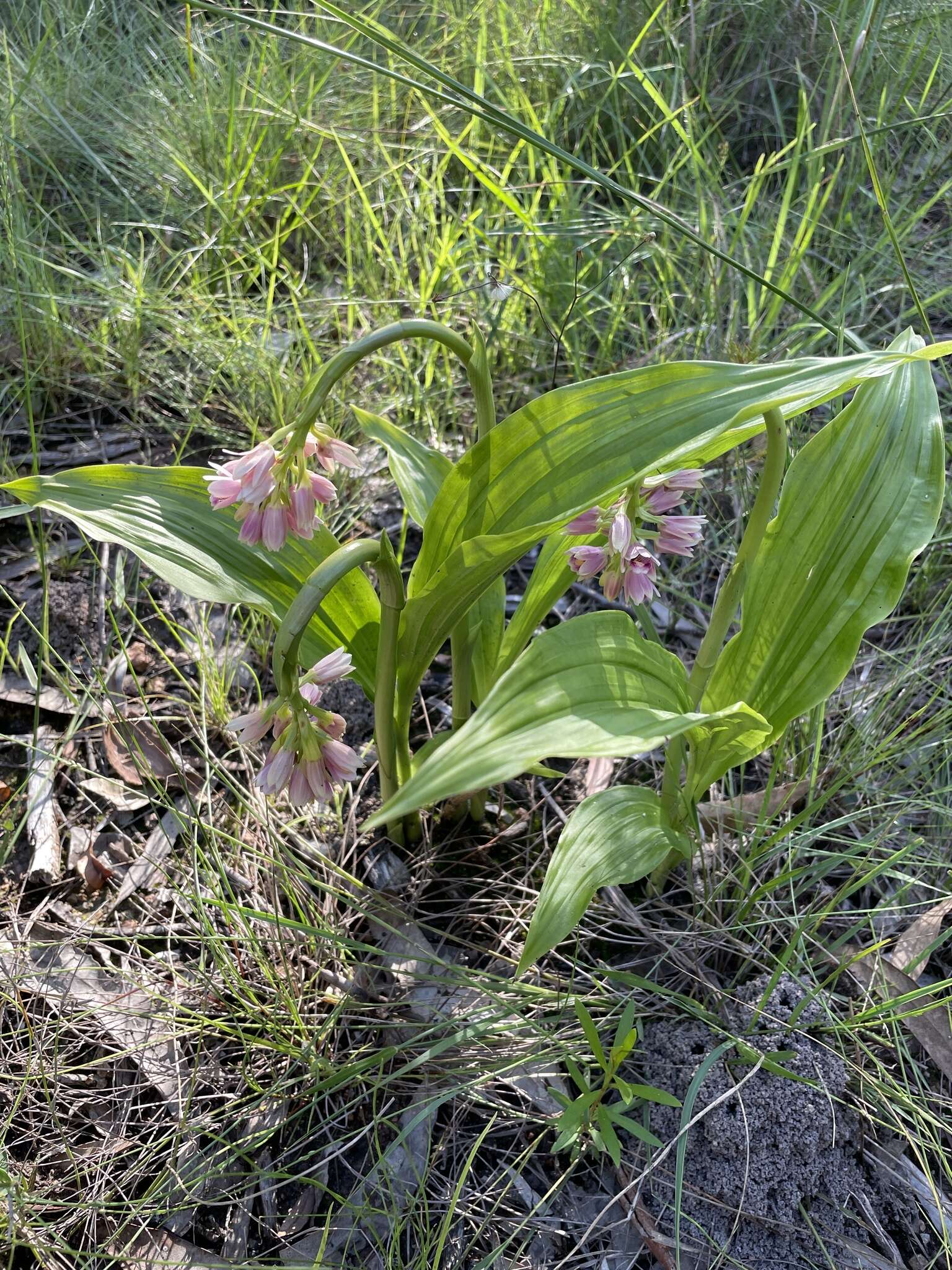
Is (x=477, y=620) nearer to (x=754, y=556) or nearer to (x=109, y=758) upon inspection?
(x=754, y=556)

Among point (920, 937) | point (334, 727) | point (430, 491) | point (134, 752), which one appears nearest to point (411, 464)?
point (430, 491)

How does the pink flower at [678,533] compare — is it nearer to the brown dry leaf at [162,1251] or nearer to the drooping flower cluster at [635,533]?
the drooping flower cluster at [635,533]

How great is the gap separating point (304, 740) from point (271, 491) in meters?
0.30

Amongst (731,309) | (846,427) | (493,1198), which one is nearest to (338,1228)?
(493,1198)

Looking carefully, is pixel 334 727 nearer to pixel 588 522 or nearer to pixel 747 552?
pixel 588 522

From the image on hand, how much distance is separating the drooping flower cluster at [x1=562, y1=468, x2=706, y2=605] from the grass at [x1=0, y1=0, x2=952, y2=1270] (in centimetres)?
43

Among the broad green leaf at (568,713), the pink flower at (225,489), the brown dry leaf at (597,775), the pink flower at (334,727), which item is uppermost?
the pink flower at (225,489)

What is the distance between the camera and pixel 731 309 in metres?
2.12

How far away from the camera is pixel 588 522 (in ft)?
3.94

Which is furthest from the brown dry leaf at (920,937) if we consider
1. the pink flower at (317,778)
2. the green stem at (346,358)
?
the green stem at (346,358)

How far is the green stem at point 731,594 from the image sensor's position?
1150 mm

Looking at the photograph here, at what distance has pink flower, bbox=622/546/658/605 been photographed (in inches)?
46.9

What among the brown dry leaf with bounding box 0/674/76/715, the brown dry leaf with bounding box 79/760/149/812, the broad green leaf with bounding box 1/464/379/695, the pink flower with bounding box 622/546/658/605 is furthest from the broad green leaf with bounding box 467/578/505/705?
the brown dry leaf with bounding box 0/674/76/715

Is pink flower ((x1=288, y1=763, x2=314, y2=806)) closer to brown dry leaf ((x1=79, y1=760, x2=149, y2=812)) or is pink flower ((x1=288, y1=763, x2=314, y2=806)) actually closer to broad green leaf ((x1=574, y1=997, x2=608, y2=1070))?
broad green leaf ((x1=574, y1=997, x2=608, y2=1070))
